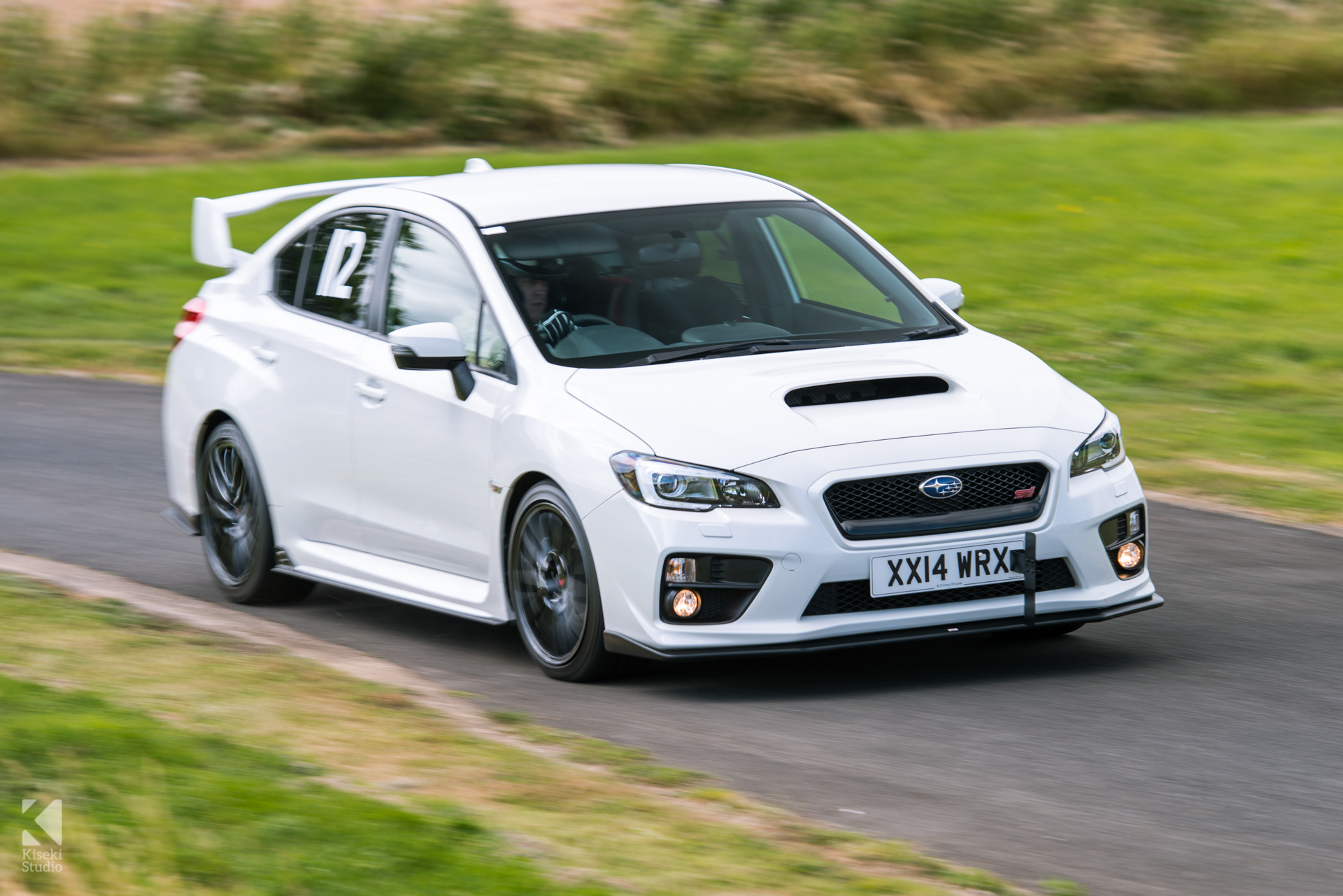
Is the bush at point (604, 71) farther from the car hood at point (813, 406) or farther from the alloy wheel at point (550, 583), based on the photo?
the alloy wheel at point (550, 583)

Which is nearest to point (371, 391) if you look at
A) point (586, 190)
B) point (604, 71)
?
point (586, 190)

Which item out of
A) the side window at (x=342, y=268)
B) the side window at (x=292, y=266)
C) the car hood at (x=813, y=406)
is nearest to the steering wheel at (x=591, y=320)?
the car hood at (x=813, y=406)

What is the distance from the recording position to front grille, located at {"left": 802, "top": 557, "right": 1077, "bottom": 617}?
6.59 metres

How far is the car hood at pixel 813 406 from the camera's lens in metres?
6.61

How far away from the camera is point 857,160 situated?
922 inches

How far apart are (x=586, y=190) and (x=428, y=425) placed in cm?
122

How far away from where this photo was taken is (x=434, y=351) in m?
7.25

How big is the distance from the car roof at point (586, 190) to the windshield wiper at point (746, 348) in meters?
0.85

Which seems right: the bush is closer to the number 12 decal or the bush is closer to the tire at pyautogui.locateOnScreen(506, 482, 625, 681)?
the number 12 decal

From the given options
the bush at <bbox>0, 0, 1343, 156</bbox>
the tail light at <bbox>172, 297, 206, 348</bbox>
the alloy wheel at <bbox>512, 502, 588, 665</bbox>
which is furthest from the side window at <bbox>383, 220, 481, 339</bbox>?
the bush at <bbox>0, 0, 1343, 156</bbox>

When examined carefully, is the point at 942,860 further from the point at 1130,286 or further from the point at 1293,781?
the point at 1130,286

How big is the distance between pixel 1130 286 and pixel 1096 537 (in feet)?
35.7

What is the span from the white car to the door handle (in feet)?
0.05

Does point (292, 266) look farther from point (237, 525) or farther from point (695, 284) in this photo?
point (695, 284)
